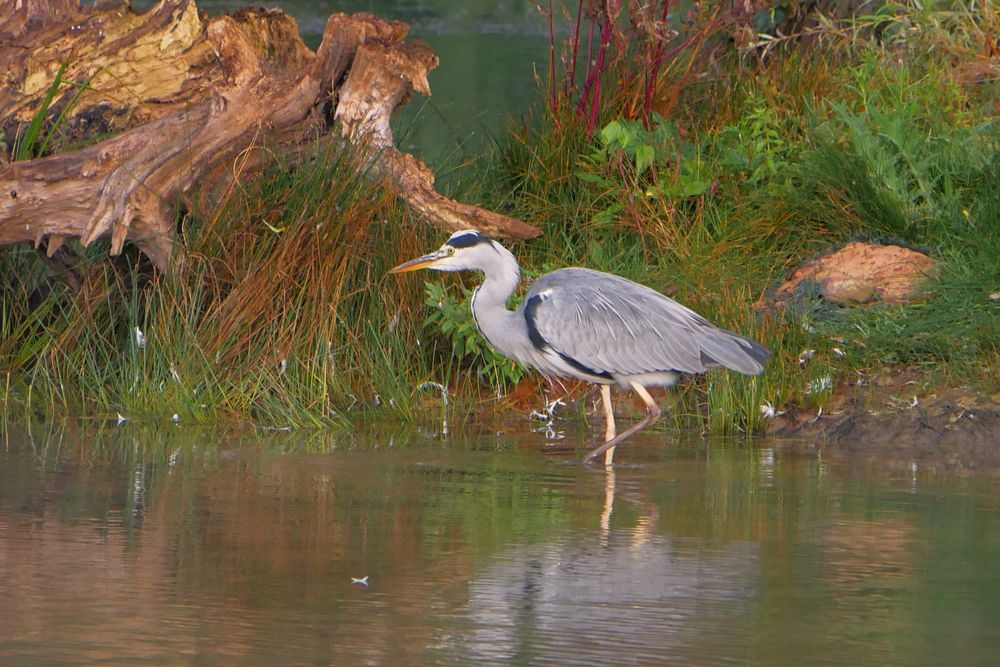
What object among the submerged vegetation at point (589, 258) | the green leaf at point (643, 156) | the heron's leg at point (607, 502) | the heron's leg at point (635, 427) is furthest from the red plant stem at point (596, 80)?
the heron's leg at point (607, 502)

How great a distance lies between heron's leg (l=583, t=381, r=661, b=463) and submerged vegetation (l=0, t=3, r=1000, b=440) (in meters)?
0.36

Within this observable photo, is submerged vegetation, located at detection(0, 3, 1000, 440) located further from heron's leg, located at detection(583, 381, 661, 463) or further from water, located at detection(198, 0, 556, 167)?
water, located at detection(198, 0, 556, 167)

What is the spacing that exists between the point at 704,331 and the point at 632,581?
2.71 m

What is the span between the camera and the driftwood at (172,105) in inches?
303

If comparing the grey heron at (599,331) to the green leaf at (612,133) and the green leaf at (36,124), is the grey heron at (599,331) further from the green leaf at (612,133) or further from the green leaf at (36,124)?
the green leaf at (36,124)

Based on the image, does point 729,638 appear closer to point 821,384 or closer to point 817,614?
point 817,614

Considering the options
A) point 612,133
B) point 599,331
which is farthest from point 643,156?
point 599,331

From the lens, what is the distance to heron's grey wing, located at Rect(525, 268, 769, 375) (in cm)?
750

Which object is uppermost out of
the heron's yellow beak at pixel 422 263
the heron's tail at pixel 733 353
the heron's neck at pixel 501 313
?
the heron's yellow beak at pixel 422 263

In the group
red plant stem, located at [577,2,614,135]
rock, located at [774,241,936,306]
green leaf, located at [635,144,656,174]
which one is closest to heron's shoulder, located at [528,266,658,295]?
rock, located at [774,241,936,306]

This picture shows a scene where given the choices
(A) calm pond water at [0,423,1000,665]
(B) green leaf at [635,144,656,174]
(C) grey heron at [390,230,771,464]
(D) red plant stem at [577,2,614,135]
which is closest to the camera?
(A) calm pond water at [0,423,1000,665]

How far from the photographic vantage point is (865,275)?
8.75 meters

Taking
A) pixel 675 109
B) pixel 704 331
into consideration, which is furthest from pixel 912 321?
pixel 675 109

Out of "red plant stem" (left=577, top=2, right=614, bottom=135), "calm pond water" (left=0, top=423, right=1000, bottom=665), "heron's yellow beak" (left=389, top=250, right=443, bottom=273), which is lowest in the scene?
"calm pond water" (left=0, top=423, right=1000, bottom=665)
